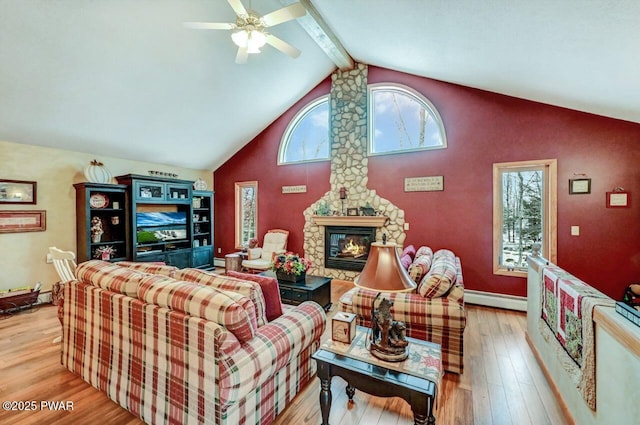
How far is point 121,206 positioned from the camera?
16.3 feet

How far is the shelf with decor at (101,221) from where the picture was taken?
441 cm

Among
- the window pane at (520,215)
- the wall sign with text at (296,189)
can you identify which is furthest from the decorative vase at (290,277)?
the window pane at (520,215)

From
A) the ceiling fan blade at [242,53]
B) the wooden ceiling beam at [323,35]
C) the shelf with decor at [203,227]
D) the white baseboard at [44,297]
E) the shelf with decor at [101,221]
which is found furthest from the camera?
the shelf with decor at [203,227]

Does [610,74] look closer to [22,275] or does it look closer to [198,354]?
[198,354]

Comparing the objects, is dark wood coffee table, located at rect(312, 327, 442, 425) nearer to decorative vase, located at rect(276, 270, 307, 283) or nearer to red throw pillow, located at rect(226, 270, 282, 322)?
red throw pillow, located at rect(226, 270, 282, 322)

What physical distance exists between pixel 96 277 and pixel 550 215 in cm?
530

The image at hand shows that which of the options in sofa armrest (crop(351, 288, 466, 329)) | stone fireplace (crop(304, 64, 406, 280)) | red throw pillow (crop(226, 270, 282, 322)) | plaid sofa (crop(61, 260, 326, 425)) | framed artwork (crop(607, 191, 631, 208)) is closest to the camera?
plaid sofa (crop(61, 260, 326, 425))

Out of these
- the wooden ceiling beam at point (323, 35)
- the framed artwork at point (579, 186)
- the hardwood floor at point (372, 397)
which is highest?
the wooden ceiling beam at point (323, 35)

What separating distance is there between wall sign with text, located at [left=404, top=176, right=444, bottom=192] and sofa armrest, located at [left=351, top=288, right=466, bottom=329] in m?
2.62

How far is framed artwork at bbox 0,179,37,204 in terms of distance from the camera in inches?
151

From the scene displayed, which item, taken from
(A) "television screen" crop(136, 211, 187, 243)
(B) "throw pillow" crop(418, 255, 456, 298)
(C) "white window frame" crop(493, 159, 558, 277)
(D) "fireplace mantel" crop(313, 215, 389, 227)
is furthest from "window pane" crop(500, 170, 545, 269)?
(A) "television screen" crop(136, 211, 187, 243)

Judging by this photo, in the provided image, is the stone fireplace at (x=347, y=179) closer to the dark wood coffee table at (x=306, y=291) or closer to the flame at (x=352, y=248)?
the flame at (x=352, y=248)

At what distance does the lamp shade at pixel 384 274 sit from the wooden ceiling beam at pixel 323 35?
3.08 m

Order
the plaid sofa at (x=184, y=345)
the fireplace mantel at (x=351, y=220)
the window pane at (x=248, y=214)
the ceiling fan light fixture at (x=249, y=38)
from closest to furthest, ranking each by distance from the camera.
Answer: the plaid sofa at (x=184, y=345) < the ceiling fan light fixture at (x=249, y=38) < the fireplace mantel at (x=351, y=220) < the window pane at (x=248, y=214)
